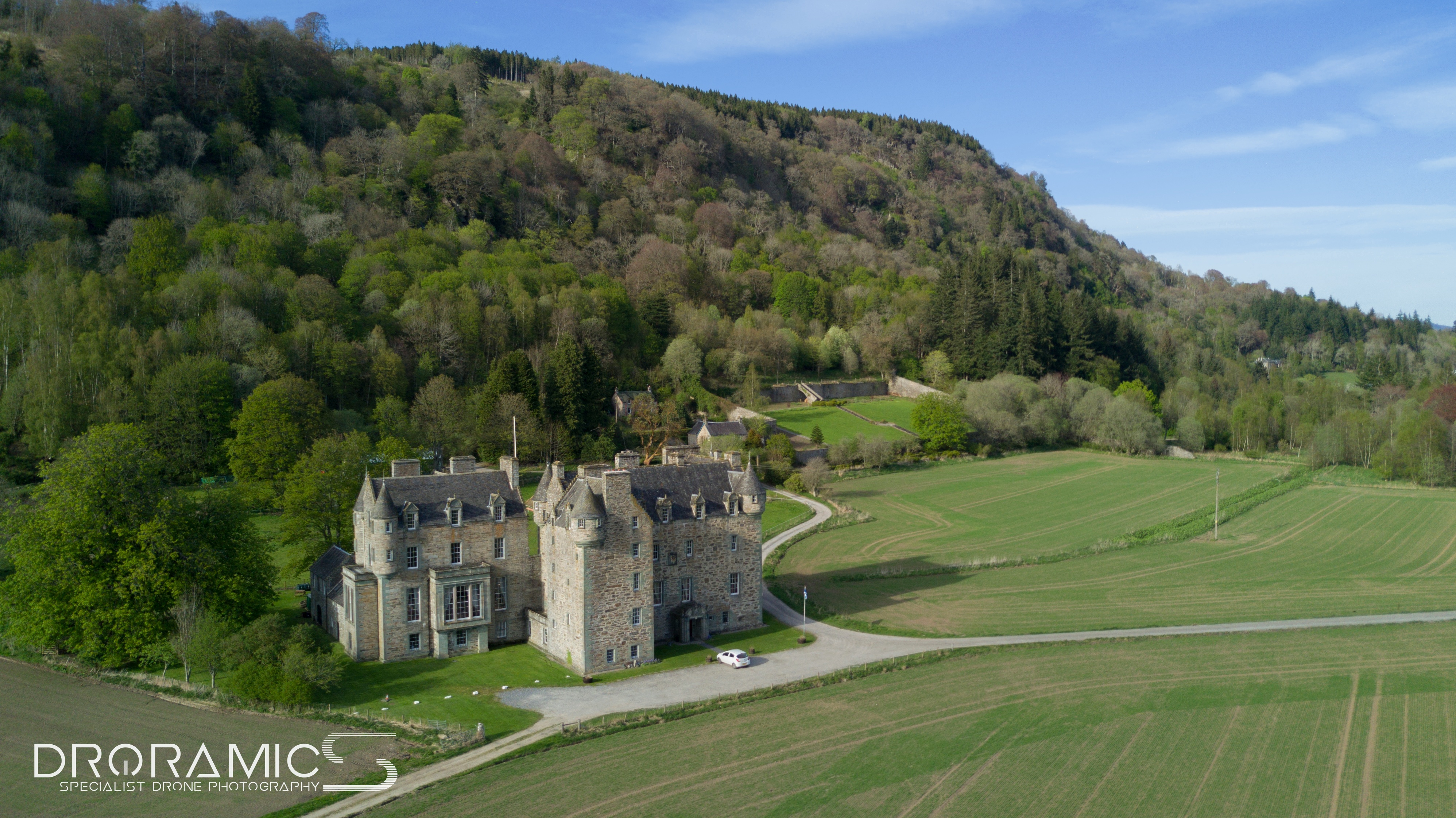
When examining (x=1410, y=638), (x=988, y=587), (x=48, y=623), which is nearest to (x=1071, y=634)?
(x=988, y=587)

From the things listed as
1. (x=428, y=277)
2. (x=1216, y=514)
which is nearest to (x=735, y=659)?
(x=1216, y=514)


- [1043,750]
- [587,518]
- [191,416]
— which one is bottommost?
[1043,750]

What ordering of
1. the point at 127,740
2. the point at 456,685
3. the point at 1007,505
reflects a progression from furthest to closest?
the point at 1007,505
the point at 456,685
the point at 127,740

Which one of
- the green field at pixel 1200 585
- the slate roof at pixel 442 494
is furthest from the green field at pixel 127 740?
the green field at pixel 1200 585

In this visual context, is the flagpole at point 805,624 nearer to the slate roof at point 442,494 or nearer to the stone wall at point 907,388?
the slate roof at point 442,494

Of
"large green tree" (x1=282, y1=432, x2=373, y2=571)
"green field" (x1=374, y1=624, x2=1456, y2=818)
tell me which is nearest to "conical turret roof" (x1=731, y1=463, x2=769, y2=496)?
"green field" (x1=374, y1=624, x2=1456, y2=818)

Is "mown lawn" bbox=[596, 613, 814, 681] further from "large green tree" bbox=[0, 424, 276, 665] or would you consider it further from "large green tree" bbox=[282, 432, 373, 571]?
"large green tree" bbox=[282, 432, 373, 571]

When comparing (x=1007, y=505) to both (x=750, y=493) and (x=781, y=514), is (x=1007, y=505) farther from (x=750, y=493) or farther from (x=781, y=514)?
(x=750, y=493)
